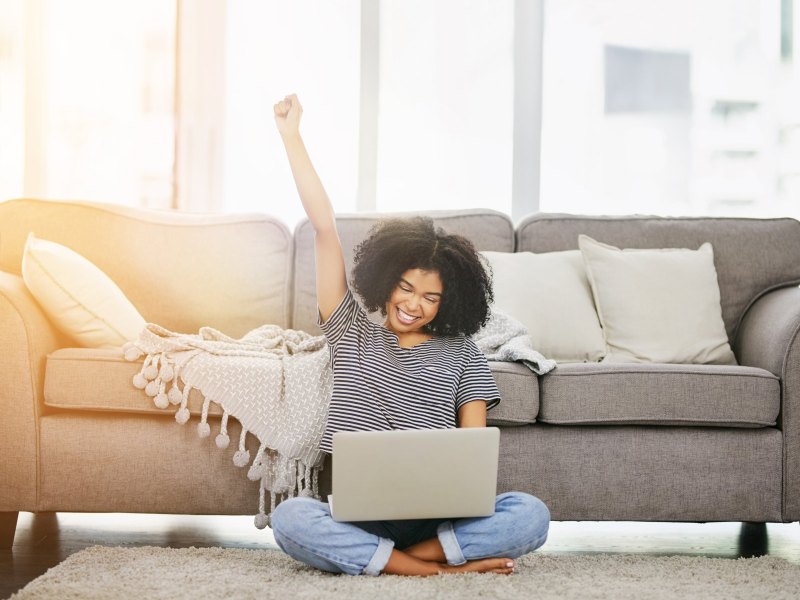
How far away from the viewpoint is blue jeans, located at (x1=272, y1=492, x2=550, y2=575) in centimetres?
165

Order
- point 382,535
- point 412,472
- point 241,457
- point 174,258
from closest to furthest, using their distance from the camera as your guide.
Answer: point 412,472 → point 382,535 → point 241,457 → point 174,258

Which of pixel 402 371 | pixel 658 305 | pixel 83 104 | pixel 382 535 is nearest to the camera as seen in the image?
pixel 382 535

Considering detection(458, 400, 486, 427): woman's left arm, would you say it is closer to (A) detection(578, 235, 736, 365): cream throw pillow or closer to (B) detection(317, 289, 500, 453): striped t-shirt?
(B) detection(317, 289, 500, 453): striped t-shirt

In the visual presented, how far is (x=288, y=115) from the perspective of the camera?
5.71 ft

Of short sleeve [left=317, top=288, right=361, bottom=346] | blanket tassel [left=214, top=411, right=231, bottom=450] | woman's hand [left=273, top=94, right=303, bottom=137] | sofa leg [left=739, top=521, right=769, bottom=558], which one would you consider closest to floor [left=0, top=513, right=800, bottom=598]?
sofa leg [left=739, top=521, right=769, bottom=558]

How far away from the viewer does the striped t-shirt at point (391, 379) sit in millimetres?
1787

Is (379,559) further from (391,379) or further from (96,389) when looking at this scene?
(96,389)

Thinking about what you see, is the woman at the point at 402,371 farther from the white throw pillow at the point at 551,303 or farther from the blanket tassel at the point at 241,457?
the white throw pillow at the point at 551,303

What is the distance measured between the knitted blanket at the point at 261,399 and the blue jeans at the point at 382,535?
26 cm

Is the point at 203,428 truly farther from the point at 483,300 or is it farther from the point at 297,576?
the point at 483,300

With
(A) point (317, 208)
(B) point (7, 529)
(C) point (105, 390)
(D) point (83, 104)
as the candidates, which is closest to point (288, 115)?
(A) point (317, 208)

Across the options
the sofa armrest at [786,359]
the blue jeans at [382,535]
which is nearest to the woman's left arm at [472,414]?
the blue jeans at [382,535]

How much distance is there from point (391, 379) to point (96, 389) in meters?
0.69

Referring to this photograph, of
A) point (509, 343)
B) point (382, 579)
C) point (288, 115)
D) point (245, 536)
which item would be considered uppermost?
point (288, 115)
